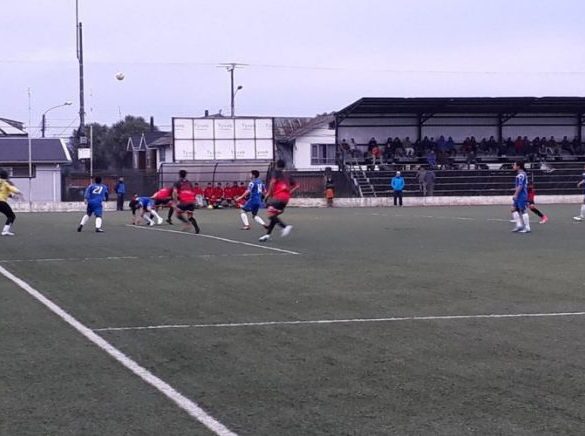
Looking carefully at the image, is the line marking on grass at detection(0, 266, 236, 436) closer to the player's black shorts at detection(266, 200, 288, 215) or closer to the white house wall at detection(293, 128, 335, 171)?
the player's black shorts at detection(266, 200, 288, 215)

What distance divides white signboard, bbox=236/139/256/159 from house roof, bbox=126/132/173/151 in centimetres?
1892

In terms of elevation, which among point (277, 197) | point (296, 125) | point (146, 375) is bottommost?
point (146, 375)

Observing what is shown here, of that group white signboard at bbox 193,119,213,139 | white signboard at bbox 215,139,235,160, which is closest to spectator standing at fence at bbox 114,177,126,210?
white signboard at bbox 193,119,213,139

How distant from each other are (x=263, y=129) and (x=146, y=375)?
162 ft

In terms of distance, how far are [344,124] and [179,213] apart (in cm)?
3421

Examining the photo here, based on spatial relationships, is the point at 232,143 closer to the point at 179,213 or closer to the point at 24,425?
the point at 179,213

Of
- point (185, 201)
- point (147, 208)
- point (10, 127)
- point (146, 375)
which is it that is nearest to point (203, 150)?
point (147, 208)

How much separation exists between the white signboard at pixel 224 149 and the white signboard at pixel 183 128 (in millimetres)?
1630

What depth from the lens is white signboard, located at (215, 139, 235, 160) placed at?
56156mm

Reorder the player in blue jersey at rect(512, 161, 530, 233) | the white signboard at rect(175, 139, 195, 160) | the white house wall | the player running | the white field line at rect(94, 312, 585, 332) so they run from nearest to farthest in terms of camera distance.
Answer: the white field line at rect(94, 312, 585, 332) → the player running → the player in blue jersey at rect(512, 161, 530, 233) → the white signboard at rect(175, 139, 195, 160) → the white house wall

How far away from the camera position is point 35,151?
200 feet

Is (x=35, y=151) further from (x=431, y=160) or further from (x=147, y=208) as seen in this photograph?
(x=147, y=208)

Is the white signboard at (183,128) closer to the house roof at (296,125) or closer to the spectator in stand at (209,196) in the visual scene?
the spectator in stand at (209,196)

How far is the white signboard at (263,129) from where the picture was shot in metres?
56.6
